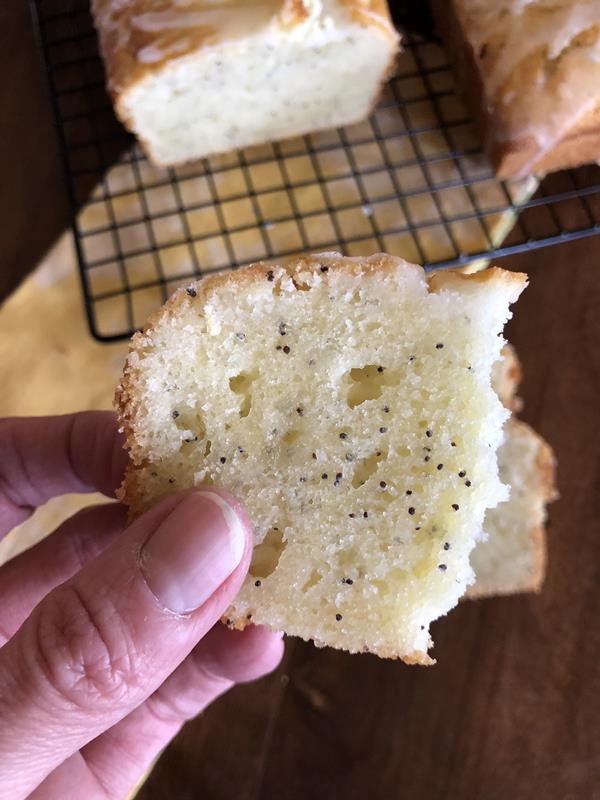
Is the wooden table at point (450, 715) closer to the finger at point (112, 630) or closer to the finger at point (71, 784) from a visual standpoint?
the finger at point (71, 784)

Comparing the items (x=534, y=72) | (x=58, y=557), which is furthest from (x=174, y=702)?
(x=534, y=72)

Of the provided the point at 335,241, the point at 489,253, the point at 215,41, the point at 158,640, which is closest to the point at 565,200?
the point at 489,253

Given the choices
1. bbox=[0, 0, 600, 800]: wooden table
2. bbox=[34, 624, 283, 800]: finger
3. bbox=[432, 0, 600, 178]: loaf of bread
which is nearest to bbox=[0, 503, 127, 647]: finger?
bbox=[34, 624, 283, 800]: finger

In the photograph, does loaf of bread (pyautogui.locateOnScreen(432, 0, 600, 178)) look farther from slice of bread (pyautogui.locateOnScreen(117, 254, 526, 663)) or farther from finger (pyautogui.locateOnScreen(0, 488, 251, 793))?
finger (pyautogui.locateOnScreen(0, 488, 251, 793))

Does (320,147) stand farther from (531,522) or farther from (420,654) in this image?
(420,654)

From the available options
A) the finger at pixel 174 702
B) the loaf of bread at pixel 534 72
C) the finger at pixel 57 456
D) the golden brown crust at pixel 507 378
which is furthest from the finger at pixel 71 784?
the loaf of bread at pixel 534 72

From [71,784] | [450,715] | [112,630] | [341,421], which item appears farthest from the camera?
[450,715]

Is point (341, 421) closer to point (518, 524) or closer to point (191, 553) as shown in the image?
point (191, 553)
